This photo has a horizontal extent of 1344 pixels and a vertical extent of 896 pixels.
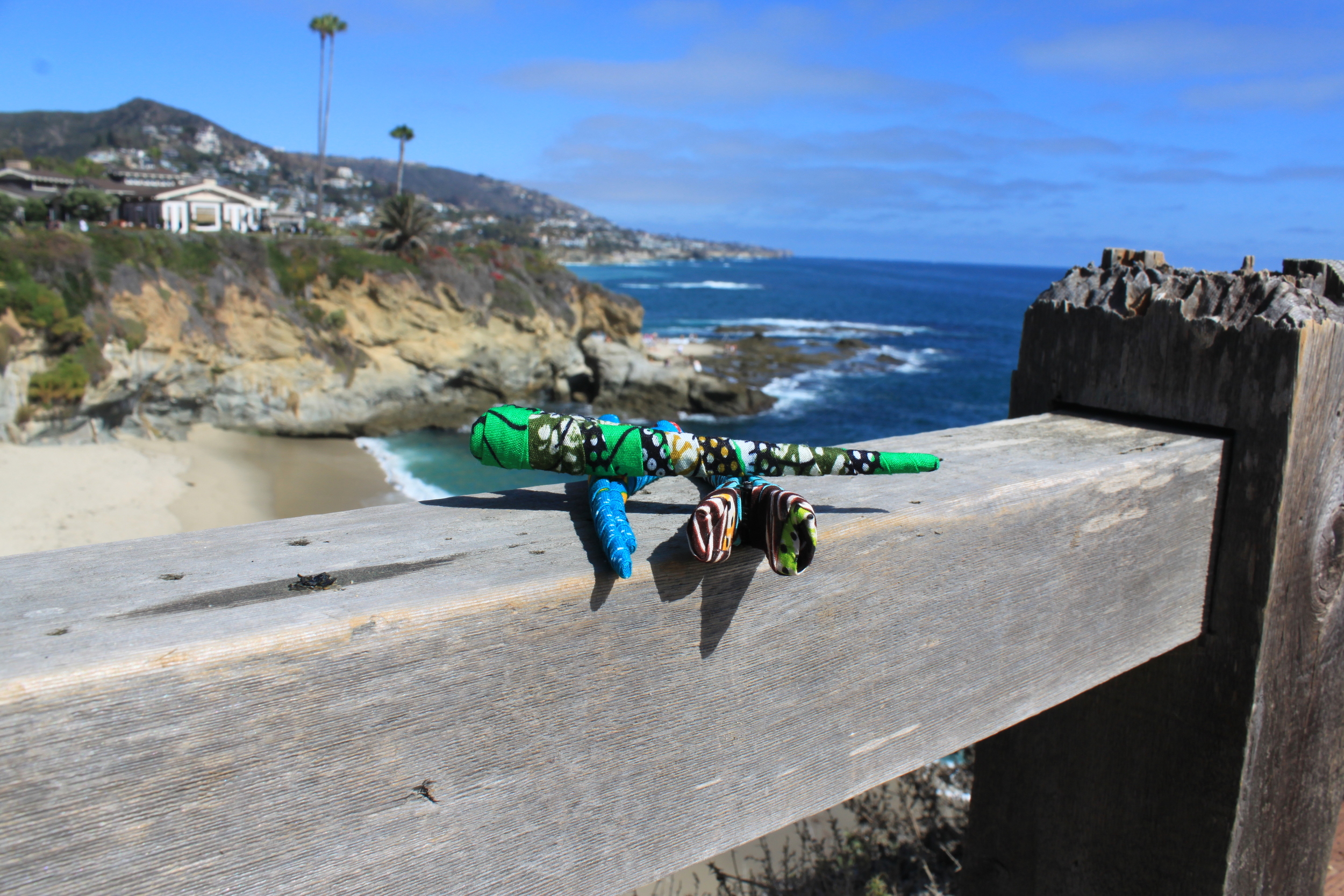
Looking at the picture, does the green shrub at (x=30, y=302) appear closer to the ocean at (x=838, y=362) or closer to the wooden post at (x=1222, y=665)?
the ocean at (x=838, y=362)

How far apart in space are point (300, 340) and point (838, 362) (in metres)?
33.0

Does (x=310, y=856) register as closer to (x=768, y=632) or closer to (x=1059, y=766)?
(x=768, y=632)

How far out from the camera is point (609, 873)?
3.44ft

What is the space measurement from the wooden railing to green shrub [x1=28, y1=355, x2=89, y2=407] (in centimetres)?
2640

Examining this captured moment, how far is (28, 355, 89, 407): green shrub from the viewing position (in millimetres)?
22266

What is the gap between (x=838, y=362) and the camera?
5234 cm

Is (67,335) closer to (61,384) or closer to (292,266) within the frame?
(61,384)

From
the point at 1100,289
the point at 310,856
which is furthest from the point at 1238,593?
the point at 310,856

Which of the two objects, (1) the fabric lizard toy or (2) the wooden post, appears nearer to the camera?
(1) the fabric lizard toy

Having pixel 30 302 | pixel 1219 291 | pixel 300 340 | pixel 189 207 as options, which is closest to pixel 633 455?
pixel 1219 291

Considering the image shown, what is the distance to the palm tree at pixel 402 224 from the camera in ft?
116

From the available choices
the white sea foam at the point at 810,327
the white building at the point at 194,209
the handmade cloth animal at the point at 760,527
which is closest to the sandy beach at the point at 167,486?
the handmade cloth animal at the point at 760,527

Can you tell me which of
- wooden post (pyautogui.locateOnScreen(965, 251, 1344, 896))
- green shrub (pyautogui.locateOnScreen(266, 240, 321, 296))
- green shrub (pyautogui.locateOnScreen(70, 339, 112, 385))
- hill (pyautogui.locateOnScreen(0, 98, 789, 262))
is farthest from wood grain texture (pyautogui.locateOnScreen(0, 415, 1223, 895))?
hill (pyautogui.locateOnScreen(0, 98, 789, 262))

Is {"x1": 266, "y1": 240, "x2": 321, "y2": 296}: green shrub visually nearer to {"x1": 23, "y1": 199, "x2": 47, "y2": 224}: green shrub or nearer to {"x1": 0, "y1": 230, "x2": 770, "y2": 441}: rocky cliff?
{"x1": 0, "y1": 230, "x2": 770, "y2": 441}: rocky cliff
